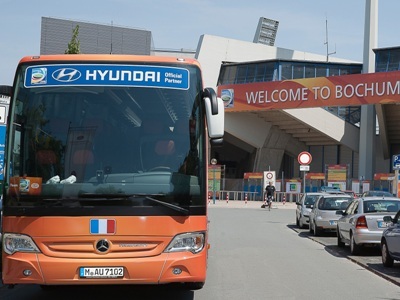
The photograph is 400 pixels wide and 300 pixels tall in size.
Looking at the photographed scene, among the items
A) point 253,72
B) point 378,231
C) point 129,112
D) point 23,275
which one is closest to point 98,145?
point 129,112

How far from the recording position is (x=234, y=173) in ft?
239

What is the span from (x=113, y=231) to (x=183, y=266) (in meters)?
0.93

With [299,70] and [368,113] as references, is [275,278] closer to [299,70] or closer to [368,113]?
[368,113]

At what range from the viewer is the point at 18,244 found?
26.4ft

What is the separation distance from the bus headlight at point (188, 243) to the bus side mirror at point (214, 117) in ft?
3.95

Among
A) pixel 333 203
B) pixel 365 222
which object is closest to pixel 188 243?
pixel 365 222

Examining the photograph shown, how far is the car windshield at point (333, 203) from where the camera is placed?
2231 centimetres

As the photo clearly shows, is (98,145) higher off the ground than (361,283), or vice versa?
(98,145)

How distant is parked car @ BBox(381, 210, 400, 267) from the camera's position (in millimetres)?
12643

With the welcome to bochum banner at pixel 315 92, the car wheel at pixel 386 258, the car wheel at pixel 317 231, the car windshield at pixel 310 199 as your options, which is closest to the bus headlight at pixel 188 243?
the car wheel at pixel 386 258

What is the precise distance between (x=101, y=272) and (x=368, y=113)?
46067 millimetres

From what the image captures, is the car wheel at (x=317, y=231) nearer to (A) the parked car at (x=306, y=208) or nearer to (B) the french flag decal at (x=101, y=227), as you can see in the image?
(A) the parked car at (x=306, y=208)

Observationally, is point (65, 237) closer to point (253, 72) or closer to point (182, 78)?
point (182, 78)

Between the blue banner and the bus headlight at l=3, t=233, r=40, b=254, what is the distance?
188 centimetres
